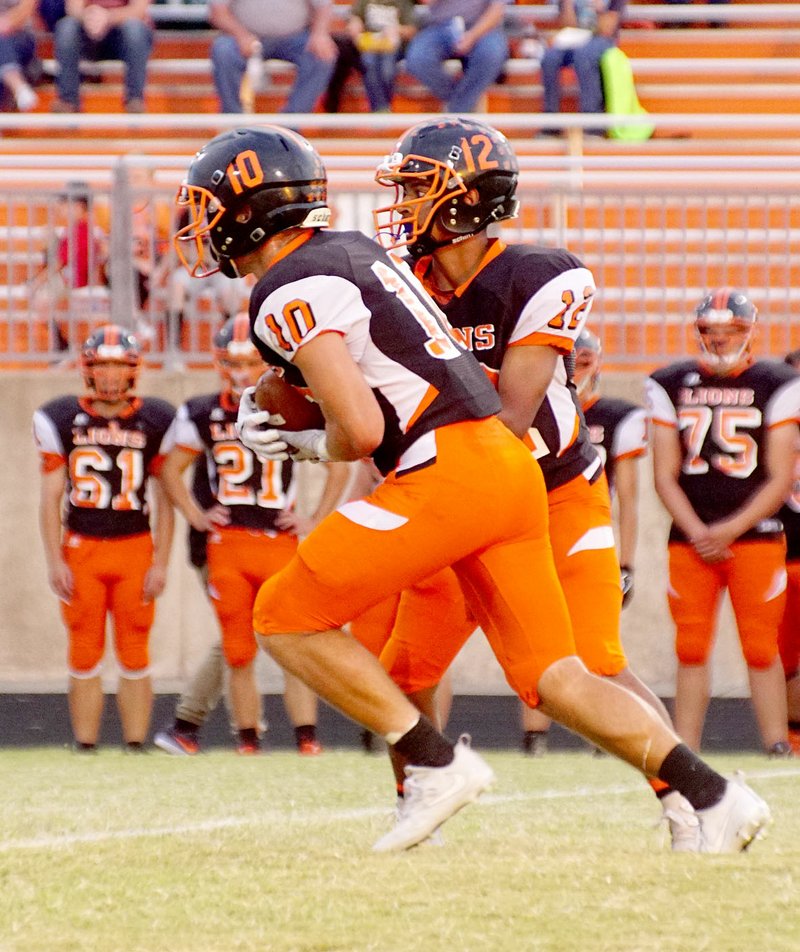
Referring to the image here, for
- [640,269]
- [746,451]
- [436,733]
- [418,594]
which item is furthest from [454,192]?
[640,269]

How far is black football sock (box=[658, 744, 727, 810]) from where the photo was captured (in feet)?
14.1

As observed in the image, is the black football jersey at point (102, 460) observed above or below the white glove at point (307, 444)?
below

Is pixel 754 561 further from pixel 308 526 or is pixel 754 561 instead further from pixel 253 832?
pixel 253 832

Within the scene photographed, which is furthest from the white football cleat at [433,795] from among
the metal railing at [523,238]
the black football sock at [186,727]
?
the metal railing at [523,238]

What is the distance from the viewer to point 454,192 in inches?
Answer: 184

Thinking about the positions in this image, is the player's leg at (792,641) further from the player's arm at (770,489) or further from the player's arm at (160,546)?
the player's arm at (160,546)

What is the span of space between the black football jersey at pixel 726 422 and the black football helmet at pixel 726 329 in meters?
0.06

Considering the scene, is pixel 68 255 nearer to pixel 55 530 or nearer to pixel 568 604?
pixel 55 530

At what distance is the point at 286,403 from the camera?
448cm

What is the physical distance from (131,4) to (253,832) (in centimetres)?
978

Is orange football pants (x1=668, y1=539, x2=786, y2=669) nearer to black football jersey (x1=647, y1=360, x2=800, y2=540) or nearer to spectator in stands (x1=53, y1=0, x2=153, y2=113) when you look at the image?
black football jersey (x1=647, y1=360, x2=800, y2=540)

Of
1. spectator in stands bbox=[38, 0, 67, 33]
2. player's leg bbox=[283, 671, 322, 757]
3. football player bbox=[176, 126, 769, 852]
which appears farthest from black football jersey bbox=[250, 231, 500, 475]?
spectator in stands bbox=[38, 0, 67, 33]

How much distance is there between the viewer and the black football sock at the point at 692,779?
430 cm

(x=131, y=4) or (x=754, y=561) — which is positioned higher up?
(x=131, y=4)
